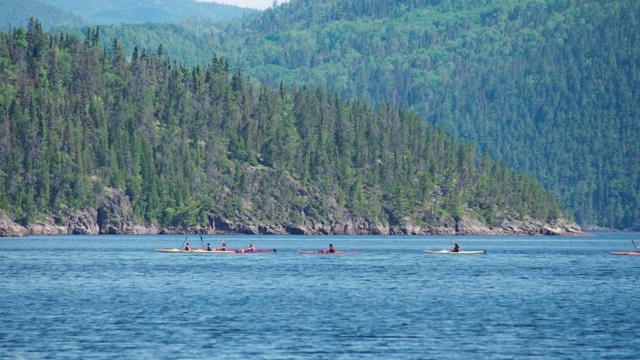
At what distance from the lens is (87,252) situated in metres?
171

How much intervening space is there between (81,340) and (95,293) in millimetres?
29995

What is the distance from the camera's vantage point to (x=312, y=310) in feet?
285

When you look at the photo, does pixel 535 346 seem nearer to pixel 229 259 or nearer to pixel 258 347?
pixel 258 347

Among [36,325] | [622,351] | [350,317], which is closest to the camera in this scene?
[622,351]

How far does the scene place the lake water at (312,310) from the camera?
67062mm

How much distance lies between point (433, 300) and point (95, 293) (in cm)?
2984

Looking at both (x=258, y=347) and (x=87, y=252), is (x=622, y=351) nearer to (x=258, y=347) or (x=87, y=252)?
(x=258, y=347)

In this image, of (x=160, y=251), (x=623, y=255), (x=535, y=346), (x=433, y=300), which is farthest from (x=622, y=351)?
(x=623, y=255)

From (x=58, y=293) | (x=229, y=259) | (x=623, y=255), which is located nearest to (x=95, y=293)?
(x=58, y=293)

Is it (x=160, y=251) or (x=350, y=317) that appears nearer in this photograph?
(x=350, y=317)

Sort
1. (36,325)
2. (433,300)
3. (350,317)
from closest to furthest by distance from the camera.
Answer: (36,325), (350,317), (433,300)

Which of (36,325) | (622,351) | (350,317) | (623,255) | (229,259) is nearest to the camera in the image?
(622,351)

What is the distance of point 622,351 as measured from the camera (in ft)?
219

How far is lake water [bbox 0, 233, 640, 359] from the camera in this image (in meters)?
67.1
